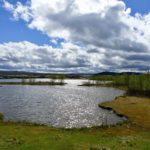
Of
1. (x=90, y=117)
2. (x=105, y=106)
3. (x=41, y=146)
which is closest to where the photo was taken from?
(x=41, y=146)

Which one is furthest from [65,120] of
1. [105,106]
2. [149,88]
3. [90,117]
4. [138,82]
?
[138,82]

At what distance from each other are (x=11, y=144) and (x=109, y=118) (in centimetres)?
4990

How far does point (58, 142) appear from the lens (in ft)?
111

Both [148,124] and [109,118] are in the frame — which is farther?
[109,118]

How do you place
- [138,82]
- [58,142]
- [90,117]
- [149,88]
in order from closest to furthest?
[58,142]
[90,117]
[149,88]
[138,82]

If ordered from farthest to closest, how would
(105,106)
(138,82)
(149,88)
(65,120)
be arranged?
(138,82), (149,88), (105,106), (65,120)

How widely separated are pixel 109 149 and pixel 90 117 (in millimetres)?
52480

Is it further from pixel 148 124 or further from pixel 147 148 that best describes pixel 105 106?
pixel 147 148

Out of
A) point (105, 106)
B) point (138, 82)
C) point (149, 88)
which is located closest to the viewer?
point (105, 106)

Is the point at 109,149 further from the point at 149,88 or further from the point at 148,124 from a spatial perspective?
the point at 149,88

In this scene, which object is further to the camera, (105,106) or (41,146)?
(105,106)

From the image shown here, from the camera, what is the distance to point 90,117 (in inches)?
3204

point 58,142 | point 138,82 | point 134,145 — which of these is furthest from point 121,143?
point 138,82

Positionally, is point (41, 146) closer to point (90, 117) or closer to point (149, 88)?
point (90, 117)
